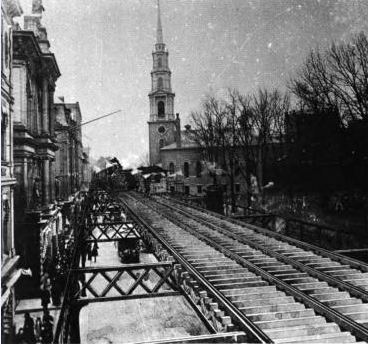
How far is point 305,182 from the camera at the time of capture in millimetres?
33062

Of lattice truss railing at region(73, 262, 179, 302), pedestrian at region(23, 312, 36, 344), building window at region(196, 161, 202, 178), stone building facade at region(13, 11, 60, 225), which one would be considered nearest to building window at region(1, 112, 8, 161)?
stone building facade at region(13, 11, 60, 225)

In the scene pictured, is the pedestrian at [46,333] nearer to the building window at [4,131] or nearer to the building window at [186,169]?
the building window at [4,131]

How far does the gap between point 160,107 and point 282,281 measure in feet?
206

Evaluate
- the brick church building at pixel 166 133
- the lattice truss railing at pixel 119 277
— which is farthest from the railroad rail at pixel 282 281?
the brick church building at pixel 166 133

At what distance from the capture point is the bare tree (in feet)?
80.7

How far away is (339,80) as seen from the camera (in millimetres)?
26672

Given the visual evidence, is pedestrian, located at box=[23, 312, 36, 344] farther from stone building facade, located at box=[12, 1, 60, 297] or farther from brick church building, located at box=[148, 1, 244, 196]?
brick church building, located at box=[148, 1, 244, 196]

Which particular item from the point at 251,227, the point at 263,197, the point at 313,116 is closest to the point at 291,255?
the point at 251,227

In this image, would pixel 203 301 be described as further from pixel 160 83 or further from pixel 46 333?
pixel 160 83

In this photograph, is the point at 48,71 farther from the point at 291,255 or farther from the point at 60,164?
the point at 291,255

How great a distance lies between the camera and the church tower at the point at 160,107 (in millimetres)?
68688

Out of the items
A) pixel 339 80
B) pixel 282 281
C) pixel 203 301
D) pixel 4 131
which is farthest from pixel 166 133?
pixel 203 301

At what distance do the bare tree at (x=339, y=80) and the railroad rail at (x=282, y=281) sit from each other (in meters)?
14.0

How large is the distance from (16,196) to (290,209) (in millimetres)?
22498
